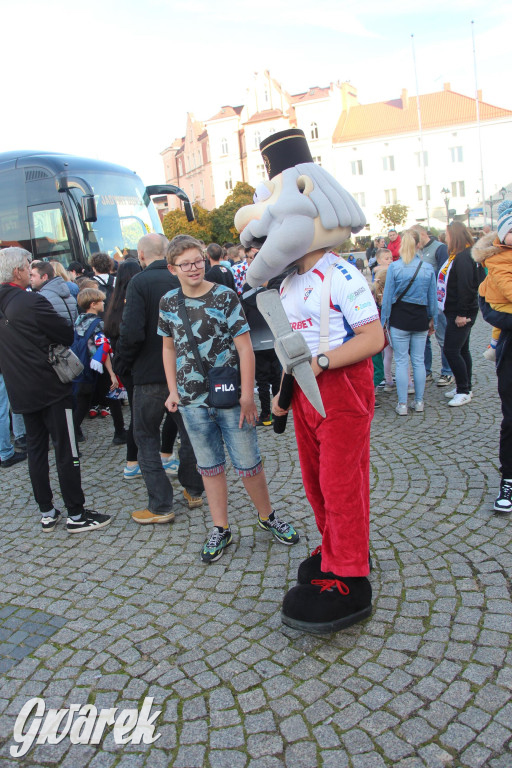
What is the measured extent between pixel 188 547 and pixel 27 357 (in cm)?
173

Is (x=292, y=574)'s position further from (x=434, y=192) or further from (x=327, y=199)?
(x=434, y=192)

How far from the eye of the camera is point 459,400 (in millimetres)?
6047

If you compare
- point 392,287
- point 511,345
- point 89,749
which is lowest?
point 89,749

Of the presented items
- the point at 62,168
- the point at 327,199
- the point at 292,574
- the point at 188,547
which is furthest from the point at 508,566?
the point at 62,168

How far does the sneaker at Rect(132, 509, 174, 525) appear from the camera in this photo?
4.16m

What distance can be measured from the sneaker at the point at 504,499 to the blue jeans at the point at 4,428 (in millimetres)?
4680

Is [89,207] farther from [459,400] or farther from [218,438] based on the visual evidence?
[218,438]

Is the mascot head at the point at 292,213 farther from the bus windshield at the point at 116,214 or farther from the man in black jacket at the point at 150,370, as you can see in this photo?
the bus windshield at the point at 116,214

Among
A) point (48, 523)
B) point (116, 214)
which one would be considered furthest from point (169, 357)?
point (116, 214)

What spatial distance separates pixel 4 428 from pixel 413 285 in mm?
4466

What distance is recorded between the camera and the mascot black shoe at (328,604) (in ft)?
8.78

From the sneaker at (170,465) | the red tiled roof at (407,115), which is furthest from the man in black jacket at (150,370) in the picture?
the red tiled roof at (407,115)

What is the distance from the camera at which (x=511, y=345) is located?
360 cm

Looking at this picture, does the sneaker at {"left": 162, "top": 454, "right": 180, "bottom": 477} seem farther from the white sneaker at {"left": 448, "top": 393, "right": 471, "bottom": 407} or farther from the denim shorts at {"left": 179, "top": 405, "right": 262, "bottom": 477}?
the white sneaker at {"left": 448, "top": 393, "right": 471, "bottom": 407}
